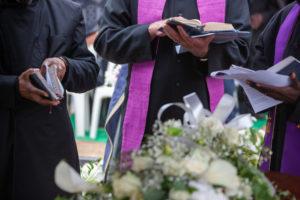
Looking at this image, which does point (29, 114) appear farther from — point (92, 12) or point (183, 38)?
point (92, 12)

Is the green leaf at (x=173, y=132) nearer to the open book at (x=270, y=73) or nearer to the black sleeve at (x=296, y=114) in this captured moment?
the open book at (x=270, y=73)

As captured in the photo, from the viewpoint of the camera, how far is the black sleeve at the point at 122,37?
2096 millimetres

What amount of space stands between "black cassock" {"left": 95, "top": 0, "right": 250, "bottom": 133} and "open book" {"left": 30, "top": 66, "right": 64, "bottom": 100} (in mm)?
360

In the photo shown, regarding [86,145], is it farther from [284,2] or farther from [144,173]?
[144,173]

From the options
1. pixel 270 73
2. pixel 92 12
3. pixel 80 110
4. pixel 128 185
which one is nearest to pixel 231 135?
pixel 128 185

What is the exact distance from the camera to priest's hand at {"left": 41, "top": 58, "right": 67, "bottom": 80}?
1.91m

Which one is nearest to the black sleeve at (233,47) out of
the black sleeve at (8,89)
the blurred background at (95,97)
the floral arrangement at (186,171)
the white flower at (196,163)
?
the black sleeve at (8,89)

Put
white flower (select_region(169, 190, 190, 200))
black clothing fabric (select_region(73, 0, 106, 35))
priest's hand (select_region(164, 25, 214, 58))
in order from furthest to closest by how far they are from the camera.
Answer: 1. black clothing fabric (select_region(73, 0, 106, 35))
2. priest's hand (select_region(164, 25, 214, 58))
3. white flower (select_region(169, 190, 190, 200))

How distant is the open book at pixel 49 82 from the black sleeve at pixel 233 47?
1.98ft

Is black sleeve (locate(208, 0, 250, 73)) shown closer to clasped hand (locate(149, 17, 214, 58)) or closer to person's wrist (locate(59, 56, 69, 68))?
clasped hand (locate(149, 17, 214, 58))

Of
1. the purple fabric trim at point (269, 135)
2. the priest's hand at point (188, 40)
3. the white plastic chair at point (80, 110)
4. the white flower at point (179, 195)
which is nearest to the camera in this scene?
the white flower at point (179, 195)

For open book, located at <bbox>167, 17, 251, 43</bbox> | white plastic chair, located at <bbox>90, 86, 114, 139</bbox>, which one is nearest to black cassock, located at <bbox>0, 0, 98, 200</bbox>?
open book, located at <bbox>167, 17, 251, 43</bbox>

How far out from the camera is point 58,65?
1.96 metres

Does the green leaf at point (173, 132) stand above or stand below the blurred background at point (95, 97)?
above
